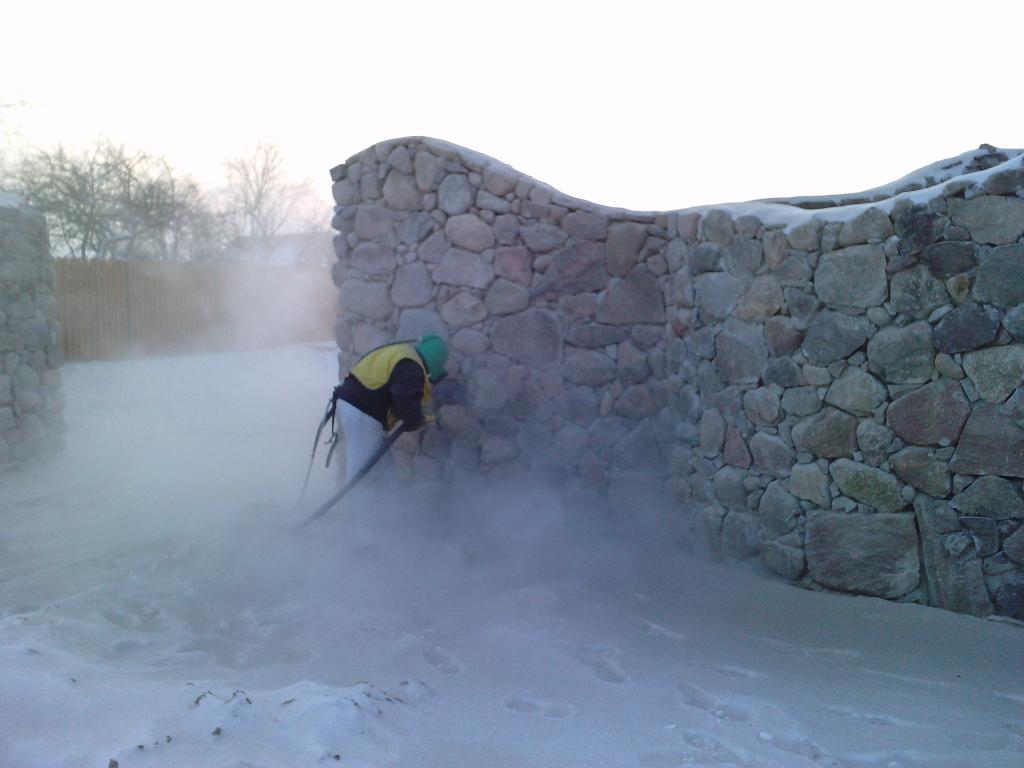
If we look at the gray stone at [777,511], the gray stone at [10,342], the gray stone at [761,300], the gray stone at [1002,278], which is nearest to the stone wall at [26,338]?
the gray stone at [10,342]

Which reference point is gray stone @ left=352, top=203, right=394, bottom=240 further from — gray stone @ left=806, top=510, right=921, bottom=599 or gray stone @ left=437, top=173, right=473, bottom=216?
gray stone @ left=806, top=510, right=921, bottom=599

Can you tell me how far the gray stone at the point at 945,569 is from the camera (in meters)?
4.15

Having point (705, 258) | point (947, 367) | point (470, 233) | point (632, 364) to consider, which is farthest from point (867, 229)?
point (470, 233)

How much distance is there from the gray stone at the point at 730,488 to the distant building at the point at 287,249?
72.4 feet

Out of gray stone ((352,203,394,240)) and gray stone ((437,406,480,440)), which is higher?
gray stone ((352,203,394,240))

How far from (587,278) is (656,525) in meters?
1.78

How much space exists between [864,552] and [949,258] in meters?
1.53

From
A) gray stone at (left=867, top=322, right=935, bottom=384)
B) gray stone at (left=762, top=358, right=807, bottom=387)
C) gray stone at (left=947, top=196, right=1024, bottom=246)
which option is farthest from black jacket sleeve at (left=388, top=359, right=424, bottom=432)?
gray stone at (left=947, top=196, right=1024, bottom=246)

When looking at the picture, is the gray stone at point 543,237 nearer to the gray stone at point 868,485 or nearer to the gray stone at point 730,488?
the gray stone at point 730,488

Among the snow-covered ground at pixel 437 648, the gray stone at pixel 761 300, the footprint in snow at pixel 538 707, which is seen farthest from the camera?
the gray stone at pixel 761 300

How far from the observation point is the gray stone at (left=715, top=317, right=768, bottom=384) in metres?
5.09

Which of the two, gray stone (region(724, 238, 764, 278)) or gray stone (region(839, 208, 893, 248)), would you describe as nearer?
gray stone (region(839, 208, 893, 248))

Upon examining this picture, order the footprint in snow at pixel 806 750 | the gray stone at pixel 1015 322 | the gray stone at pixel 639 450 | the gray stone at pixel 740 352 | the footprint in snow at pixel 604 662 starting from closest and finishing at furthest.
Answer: the footprint in snow at pixel 806 750 → the footprint in snow at pixel 604 662 → the gray stone at pixel 1015 322 → the gray stone at pixel 740 352 → the gray stone at pixel 639 450

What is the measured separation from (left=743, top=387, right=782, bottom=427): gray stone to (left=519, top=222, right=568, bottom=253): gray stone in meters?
1.82
